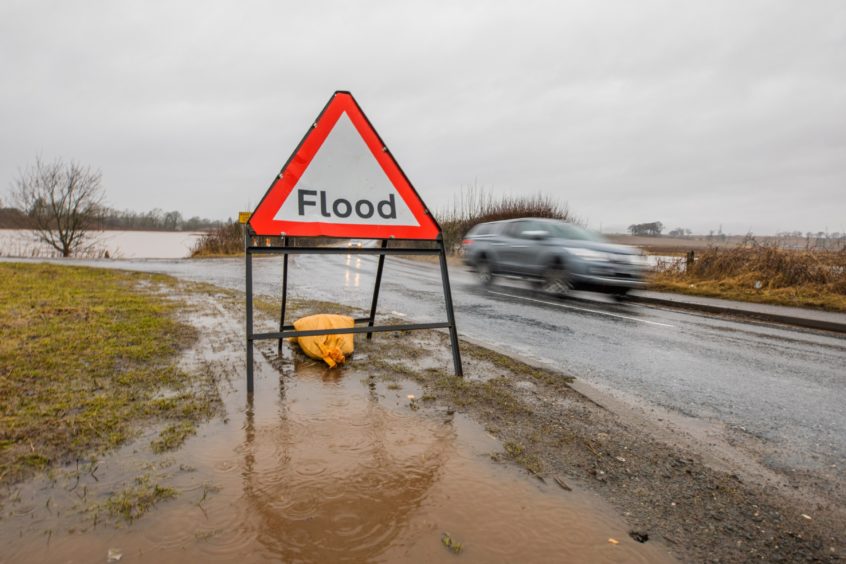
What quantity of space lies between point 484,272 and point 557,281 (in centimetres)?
322

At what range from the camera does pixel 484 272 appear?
1444 cm

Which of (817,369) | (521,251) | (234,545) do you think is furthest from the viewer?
(521,251)

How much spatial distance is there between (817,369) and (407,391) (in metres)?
4.98

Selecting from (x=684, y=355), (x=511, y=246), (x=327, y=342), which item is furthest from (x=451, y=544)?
(x=511, y=246)

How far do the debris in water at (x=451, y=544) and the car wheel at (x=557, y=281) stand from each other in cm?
998

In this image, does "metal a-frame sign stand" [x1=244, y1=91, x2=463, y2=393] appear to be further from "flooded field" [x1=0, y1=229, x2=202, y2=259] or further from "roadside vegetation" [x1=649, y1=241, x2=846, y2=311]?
"flooded field" [x1=0, y1=229, x2=202, y2=259]

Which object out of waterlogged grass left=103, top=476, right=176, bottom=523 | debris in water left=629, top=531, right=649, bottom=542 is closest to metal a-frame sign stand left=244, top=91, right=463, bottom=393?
waterlogged grass left=103, top=476, right=176, bottom=523

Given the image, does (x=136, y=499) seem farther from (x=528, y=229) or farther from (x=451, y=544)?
(x=528, y=229)

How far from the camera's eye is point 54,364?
151 inches

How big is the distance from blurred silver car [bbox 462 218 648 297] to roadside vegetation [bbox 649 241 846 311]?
139 inches

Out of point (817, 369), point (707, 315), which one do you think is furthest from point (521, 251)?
point (817, 369)

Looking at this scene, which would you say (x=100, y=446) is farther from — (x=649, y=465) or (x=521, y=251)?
(x=521, y=251)

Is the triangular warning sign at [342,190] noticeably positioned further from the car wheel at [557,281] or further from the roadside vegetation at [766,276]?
the roadside vegetation at [766,276]

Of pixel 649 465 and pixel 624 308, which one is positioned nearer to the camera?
pixel 649 465
